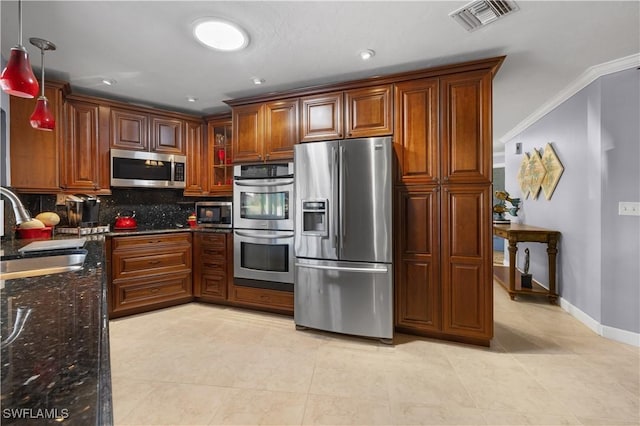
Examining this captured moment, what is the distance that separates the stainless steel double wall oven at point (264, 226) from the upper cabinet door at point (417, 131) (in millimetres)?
1134

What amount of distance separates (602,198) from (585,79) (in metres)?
1.17

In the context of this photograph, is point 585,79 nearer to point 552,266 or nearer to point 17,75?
point 552,266

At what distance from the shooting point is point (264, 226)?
3.19 meters

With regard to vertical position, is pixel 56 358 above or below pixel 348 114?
below

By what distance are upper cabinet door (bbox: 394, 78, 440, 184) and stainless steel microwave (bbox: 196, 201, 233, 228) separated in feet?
6.81

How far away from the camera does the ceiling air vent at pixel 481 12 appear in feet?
5.98

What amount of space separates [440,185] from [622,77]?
1861 millimetres

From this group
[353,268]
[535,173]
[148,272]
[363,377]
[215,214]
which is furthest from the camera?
[535,173]

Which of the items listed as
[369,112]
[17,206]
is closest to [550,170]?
[369,112]

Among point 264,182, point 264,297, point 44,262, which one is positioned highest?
point 264,182

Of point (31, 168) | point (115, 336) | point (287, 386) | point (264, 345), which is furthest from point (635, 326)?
point (31, 168)

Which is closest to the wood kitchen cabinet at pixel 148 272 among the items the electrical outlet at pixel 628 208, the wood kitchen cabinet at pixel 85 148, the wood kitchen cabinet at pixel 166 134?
the wood kitchen cabinet at pixel 85 148

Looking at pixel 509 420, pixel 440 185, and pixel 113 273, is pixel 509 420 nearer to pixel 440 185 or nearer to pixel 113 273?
pixel 440 185

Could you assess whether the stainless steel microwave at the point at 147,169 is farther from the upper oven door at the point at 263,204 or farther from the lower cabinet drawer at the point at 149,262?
the upper oven door at the point at 263,204
